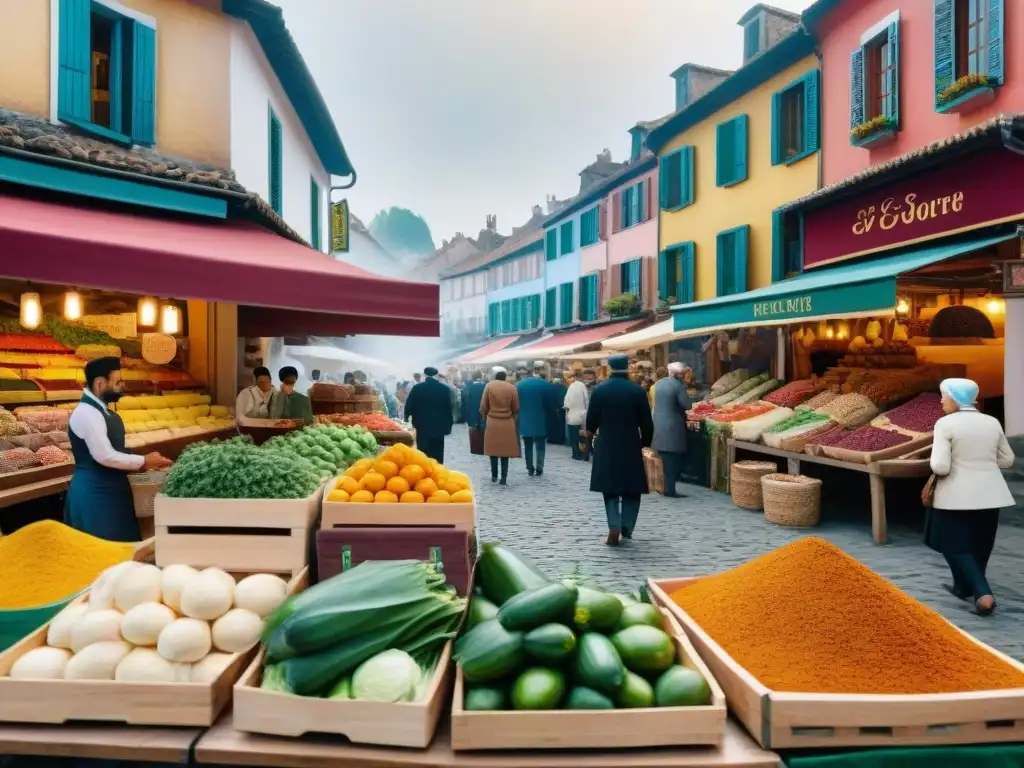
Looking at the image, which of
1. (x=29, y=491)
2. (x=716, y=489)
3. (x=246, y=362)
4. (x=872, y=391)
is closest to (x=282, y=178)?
(x=246, y=362)

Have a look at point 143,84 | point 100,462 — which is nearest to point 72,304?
point 143,84

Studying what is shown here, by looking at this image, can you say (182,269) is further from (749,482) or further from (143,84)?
(749,482)

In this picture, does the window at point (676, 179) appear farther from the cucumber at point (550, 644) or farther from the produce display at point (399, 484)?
the cucumber at point (550, 644)

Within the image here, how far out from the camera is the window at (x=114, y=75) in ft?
25.4

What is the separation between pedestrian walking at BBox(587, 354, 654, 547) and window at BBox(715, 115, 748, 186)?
402 inches

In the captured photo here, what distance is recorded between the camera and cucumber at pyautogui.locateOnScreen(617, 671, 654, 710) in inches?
88.3

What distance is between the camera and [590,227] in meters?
25.6

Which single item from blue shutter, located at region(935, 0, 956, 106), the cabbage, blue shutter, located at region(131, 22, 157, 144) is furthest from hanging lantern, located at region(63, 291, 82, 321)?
blue shutter, located at region(935, 0, 956, 106)

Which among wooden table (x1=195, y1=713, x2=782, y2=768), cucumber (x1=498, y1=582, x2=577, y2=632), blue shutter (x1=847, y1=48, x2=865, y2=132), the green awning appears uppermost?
blue shutter (x1=847, y1=48, x2=865, y2=132)

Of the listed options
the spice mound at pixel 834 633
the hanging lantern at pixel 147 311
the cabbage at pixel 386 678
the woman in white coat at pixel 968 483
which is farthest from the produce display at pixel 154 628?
the hanging lantern at pixel 147 311

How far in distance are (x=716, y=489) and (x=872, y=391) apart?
2.75m

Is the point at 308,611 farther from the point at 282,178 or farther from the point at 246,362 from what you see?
the point at 282,178

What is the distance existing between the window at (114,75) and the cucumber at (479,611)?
759 cm

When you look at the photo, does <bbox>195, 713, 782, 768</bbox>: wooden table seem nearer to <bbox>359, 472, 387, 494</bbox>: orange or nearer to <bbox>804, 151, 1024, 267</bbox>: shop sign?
<bbox>359, 472, 387, 494</bbox>: orange
